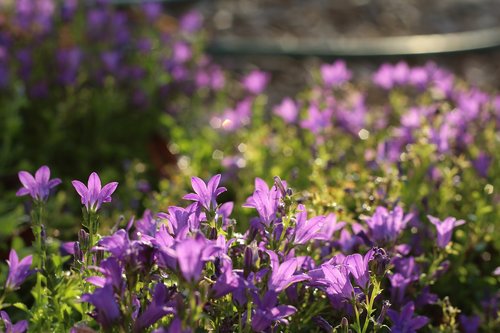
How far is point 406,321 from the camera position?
1.97 meters

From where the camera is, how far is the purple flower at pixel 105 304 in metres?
1.56

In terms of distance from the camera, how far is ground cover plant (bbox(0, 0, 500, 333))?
171 centimetres

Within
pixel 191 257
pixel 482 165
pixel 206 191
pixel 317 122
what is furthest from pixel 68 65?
pixel 191 257

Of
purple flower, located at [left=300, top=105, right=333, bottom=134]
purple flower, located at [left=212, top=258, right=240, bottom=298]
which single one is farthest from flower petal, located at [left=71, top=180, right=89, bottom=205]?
purple flower, located at [left=300, top=105, right=333, bottom=134]

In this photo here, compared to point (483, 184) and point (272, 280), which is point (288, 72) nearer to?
point (483, 184)

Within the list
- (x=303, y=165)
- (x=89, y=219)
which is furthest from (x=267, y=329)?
(x=303, y=165)

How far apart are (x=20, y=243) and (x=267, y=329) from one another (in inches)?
54.1

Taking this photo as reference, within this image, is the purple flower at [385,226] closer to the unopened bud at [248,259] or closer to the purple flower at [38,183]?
the unopened bud at [248,259]

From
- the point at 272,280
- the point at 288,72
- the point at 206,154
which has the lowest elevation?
the point at 288,72

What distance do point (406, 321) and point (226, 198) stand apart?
5.45 ft

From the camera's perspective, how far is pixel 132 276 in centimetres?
160

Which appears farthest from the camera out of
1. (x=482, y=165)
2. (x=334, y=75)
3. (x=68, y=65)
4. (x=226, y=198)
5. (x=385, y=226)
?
(x=68, y=65)

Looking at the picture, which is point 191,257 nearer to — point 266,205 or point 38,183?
point 266,205

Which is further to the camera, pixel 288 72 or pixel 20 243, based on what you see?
pixel 288 72
